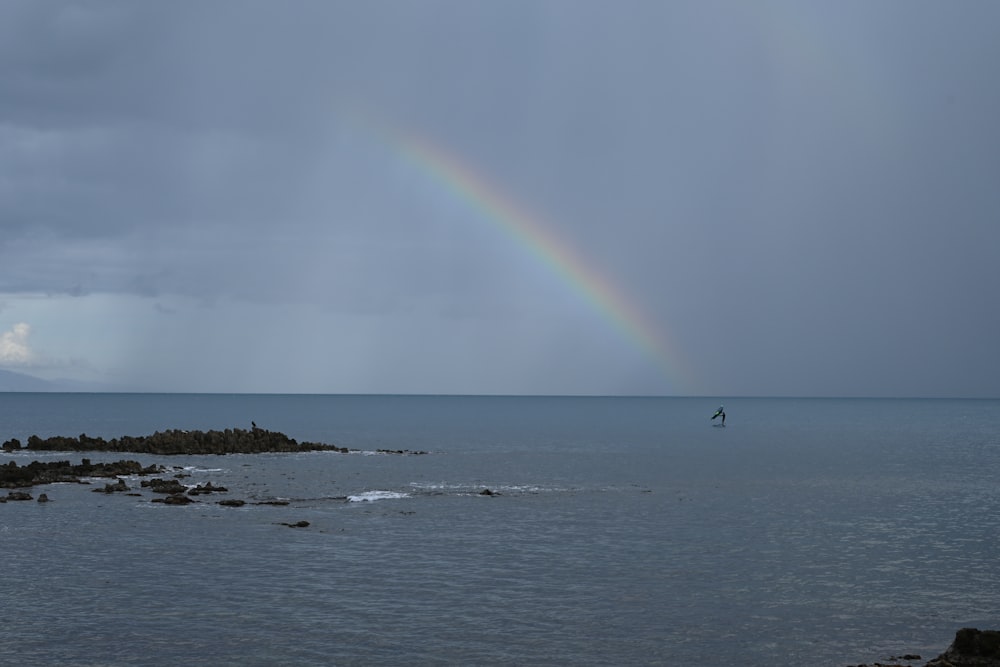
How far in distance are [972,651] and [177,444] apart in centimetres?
9812

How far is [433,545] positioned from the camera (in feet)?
153

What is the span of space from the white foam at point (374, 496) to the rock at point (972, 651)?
44.3 meters

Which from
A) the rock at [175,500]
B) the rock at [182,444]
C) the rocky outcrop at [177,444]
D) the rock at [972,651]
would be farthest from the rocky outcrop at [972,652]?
the rock at [182,444]

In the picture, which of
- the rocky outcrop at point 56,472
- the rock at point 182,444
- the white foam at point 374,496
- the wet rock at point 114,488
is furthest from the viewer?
the rock at point 182,444

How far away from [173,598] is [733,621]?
2108cm

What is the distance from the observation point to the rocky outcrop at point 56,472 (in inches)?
2803

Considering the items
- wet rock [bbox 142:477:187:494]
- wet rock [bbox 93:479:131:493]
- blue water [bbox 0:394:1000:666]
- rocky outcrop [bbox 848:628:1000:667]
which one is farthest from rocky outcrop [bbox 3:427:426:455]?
rocky outcrop [bbox 848:628:1000:667]

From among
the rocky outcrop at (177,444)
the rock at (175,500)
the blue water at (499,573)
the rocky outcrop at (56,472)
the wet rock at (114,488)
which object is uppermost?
the rocky outcrop at (177,444)

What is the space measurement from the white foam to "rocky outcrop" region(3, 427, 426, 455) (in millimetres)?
47069

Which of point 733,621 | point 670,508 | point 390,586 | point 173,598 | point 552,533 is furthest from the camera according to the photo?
point 670,508

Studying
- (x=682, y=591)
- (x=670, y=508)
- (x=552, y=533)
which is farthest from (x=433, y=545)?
(x=670, y=508)

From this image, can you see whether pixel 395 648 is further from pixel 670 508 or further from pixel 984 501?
pixel 984 501

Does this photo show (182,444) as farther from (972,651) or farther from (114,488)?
(972,651)

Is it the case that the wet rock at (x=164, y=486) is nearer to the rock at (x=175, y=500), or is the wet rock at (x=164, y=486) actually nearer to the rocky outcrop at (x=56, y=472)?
the rocky outcrop at (x=56, y=472)
